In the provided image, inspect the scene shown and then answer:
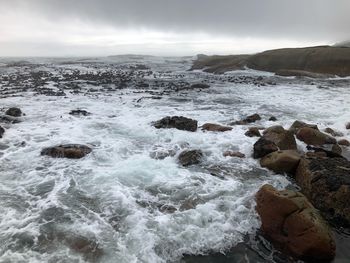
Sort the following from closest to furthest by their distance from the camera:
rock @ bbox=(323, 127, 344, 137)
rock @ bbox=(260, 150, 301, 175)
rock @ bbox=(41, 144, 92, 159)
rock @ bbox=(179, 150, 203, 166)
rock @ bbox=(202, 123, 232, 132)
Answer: rock @ bbox=(260, 150, 301, 175) → rock @ bbox=(179, 150, 203, 166) → rock @ bbox=(41, 144, 92, 159) → rock @ bbox=(323, 127, 344, 137) → rock @ bbox=(202, 123, 232, 132)

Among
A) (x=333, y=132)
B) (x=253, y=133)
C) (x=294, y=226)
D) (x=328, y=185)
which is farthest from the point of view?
(x=333, y=132)

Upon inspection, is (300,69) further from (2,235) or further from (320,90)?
(2,235)

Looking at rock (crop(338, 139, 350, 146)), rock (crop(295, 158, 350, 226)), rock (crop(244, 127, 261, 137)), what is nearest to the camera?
rock (crop(295, 158, 350, 226))

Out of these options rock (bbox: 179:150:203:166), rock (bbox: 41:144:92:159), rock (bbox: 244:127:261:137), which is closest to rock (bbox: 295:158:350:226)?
rock (bbox: 179:150:203:166)

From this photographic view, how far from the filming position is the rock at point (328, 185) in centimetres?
→ 862

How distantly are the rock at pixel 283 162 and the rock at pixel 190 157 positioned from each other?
224 centimetres

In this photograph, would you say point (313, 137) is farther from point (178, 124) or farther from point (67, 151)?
point (67, 151)

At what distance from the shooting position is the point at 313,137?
14484 millimetres

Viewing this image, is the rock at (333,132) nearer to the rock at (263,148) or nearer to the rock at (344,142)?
the rock at (344,142)

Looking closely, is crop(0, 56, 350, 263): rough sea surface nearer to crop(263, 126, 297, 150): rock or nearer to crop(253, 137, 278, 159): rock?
crop(253, 137, 278, 159): rock

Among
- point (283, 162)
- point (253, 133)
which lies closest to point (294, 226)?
point (283, 162)

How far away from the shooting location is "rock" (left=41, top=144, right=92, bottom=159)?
42.4 ft

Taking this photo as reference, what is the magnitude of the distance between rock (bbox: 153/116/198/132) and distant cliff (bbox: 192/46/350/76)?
3160 cm

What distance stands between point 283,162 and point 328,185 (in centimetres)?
221
